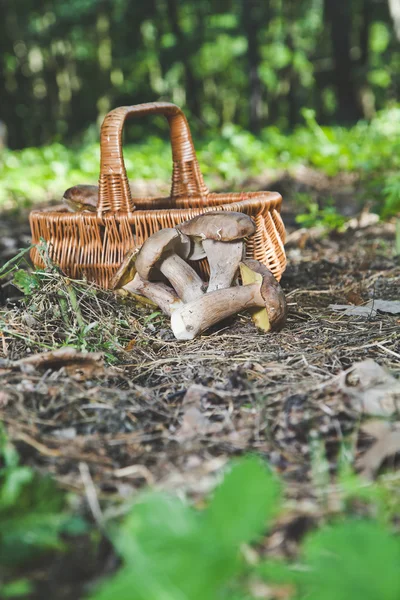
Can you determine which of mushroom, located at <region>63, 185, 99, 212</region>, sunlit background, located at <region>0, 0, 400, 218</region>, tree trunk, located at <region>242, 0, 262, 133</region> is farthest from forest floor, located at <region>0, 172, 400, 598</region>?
tree trunk, located at <region>242, 0, 262, 133</region>

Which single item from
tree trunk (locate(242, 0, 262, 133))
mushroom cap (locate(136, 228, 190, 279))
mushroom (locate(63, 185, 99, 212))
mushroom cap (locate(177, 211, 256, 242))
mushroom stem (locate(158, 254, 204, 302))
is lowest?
mushroom stem (locate(158, 254, 204, 302))

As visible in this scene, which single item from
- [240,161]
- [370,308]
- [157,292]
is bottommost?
[370,308]

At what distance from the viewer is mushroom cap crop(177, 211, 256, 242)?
229 cm

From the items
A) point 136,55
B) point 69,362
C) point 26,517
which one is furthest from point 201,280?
point 136,55

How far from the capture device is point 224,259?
2.46 m

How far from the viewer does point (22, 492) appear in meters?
1.21

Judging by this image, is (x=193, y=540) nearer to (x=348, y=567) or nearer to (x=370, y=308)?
(x=348, y=567)

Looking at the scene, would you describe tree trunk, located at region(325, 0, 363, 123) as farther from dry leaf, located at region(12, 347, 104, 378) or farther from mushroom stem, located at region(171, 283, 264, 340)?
dry leaf, located at region(12, 347, 104, 378)

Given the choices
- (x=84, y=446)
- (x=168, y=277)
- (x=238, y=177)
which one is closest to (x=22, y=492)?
(x=84, y=446)

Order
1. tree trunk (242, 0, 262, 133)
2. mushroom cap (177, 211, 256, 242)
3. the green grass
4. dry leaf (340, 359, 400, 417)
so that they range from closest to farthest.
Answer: dry leaf (340, 359, 400, 417) → mushroom cap (177, 211, 256, 242) → the green grass → tree trunk (242, 0, 262, 133)

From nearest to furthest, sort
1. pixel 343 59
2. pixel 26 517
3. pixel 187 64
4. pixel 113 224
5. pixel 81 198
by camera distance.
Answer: pixel 26 517, pixel 113 224, pixel 81 198, pixel 343 59, pixel 187 64

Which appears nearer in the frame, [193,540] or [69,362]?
[193,540]

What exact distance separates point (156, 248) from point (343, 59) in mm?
11556

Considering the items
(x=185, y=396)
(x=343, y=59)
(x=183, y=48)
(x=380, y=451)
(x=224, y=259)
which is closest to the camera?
(x=380, y=451)
